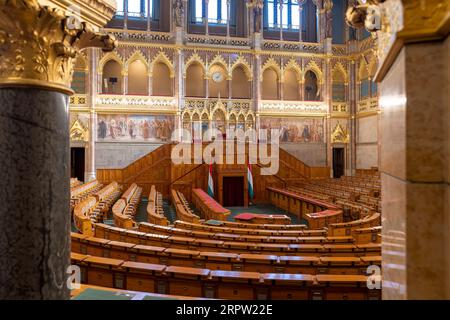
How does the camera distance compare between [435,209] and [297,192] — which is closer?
[435,209]

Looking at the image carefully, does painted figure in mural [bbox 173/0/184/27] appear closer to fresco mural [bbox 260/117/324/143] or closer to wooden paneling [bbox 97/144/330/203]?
fresco mural [bbox 260/117/324/143]

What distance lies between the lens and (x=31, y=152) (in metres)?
2.19

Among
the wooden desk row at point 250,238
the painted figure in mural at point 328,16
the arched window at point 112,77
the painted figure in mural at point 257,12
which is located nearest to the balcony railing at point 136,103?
the arched window at point 112,77

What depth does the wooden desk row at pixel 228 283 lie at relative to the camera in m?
4.23

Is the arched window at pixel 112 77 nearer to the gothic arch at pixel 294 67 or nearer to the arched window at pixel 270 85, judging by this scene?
the arched window at pixel 270 85

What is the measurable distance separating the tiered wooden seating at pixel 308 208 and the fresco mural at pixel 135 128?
718cm

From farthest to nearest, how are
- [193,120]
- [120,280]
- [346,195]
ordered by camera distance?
[193,120] → [346,195] → [120,280]

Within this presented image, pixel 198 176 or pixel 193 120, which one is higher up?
pixel 193 120

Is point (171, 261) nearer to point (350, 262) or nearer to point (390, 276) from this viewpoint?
point (350, 262)

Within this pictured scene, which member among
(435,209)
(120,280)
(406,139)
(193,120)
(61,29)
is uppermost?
(193,120)

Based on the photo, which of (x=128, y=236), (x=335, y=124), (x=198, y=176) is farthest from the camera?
(x=335, y=124)

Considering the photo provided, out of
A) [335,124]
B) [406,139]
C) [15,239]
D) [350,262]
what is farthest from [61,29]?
[335,124]

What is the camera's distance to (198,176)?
18031 millimetres

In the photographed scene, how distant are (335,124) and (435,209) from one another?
23.0 meters
